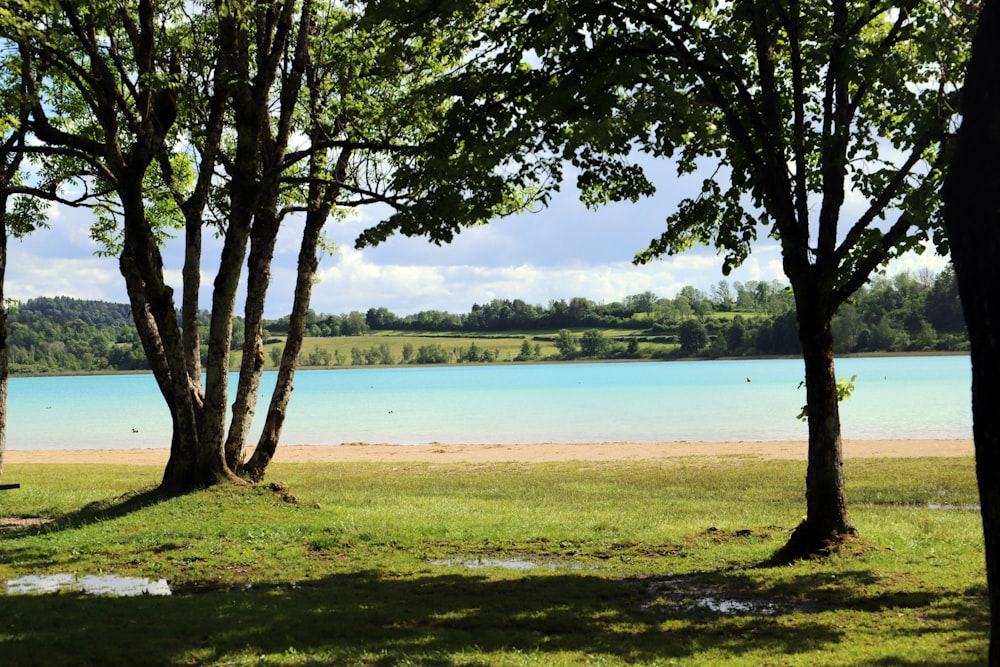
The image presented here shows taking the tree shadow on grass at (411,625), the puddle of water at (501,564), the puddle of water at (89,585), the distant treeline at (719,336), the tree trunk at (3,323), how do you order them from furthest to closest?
the distant treeline at (719,336), the tree trunk at (3,323), the puddle of water at (501,564), the puddle of water at (89,585), the tree shadow on grass at (411,625)

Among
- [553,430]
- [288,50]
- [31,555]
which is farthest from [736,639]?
[553,430]

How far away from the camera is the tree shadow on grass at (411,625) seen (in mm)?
6957

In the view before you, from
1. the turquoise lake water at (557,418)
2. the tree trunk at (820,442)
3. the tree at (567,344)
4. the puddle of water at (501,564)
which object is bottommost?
the turquoise lake water at (557,418)

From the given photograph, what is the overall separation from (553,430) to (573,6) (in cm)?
4317

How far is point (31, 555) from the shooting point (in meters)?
12.1

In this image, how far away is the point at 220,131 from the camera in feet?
54.9

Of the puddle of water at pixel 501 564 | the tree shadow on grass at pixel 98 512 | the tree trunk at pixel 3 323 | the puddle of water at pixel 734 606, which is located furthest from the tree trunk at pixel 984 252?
the tree trunk at pixel 3 323

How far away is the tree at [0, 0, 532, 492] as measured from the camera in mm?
14938

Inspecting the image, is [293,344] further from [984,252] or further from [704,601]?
[984,252]

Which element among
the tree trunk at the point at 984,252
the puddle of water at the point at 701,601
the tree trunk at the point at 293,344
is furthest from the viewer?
the tree trunk at the point at 293,344

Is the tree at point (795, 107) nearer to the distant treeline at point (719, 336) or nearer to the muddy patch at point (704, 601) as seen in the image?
the muddy patch at point (704, 601)

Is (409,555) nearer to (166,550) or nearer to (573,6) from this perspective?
(166,550)

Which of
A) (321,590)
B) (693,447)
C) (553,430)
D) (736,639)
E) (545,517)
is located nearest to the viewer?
(736,639)

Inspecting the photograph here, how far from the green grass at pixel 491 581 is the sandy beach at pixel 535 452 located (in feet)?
38.8
